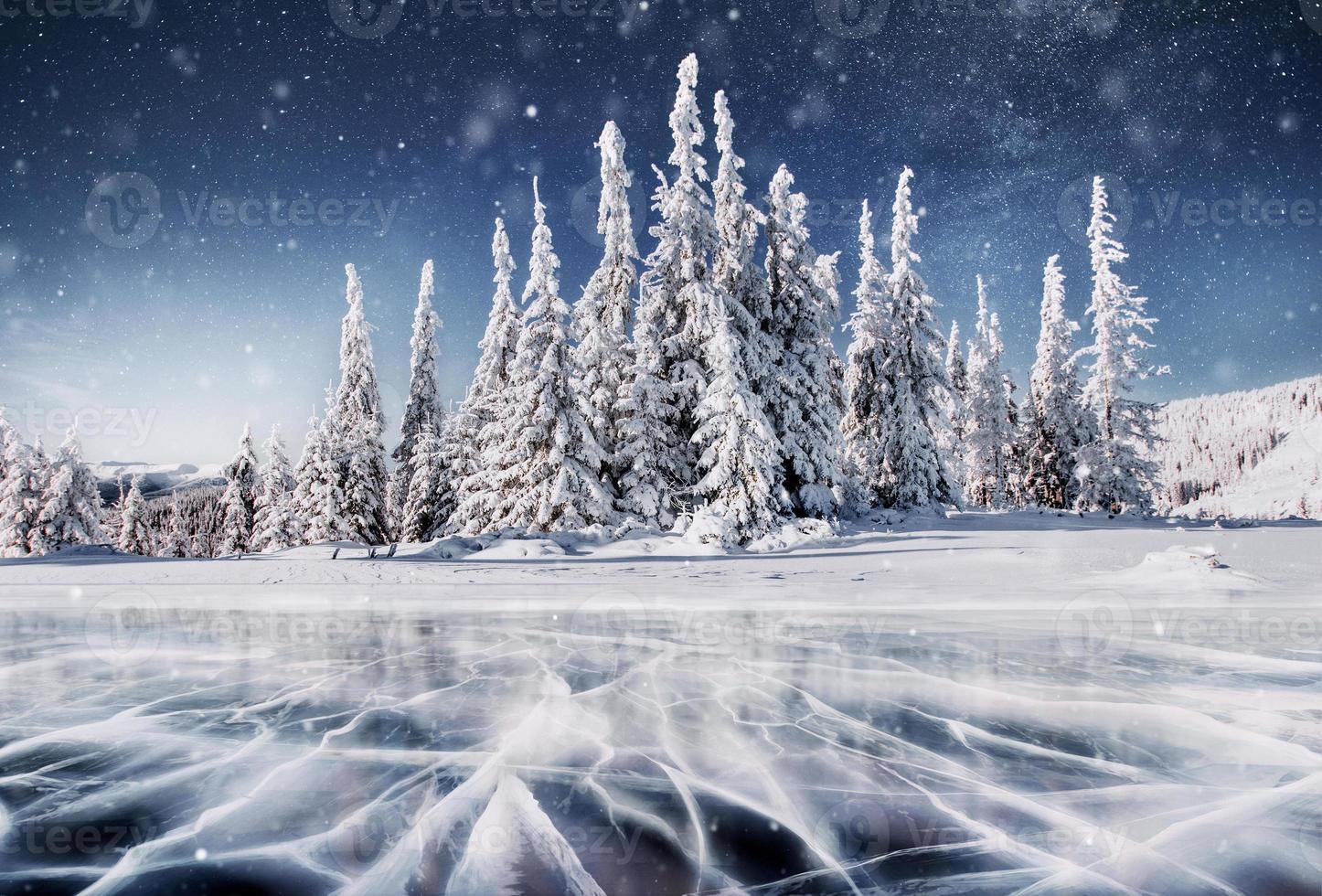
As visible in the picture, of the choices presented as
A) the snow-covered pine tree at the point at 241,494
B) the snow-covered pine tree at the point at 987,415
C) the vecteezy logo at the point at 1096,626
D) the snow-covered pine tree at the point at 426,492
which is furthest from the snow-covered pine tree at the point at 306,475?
the snow-covered pine tree at the point at 987,415

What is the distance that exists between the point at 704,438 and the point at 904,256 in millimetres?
12370

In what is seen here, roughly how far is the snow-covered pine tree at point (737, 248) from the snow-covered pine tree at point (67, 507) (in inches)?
1228

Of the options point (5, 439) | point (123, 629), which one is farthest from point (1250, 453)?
point (5, 439)

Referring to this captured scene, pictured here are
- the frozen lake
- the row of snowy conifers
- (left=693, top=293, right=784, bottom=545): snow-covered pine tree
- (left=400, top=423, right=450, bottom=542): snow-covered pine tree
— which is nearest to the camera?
the frozen lake

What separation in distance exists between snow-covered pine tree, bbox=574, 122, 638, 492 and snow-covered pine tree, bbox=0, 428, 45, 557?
29266mm

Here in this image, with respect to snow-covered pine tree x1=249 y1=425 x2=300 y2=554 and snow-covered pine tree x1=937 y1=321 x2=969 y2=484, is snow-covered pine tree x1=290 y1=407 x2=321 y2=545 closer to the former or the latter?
snow-covered pine tree x1=249 y1=425 x2=300 y2=554

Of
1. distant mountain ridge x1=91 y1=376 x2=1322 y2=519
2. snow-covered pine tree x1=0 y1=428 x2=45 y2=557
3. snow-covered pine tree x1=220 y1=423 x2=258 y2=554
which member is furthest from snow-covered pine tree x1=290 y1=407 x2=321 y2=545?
distant mountain ridge x1=91 y1=376 x2=1322 y2=519

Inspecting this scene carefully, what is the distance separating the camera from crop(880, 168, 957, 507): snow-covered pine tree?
21844mm

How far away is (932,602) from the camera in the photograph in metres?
8.84

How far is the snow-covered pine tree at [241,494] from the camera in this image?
3566cm

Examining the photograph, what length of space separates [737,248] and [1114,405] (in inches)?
741

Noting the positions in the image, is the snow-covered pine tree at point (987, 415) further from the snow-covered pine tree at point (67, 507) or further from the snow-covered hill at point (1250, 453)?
the snow-covered hill at point (1250, 453)

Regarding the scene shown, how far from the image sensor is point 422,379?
98.7ft

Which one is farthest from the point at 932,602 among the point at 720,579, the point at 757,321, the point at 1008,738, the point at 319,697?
the point at 757,321
